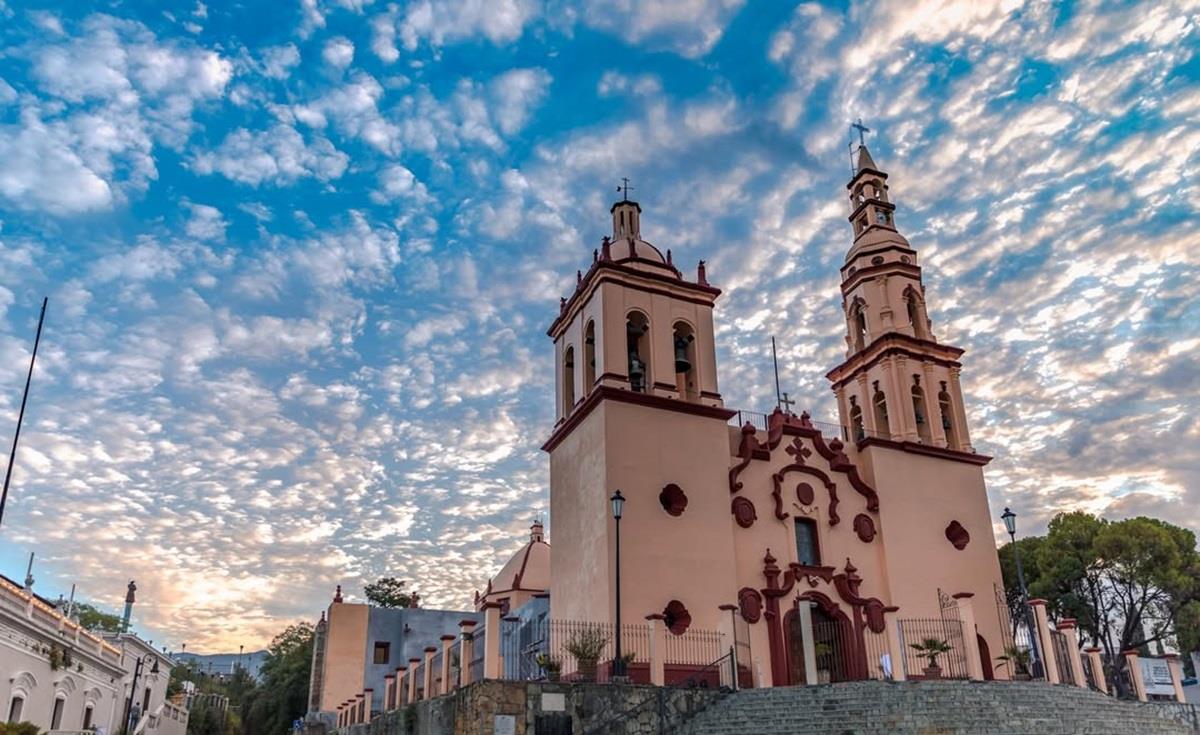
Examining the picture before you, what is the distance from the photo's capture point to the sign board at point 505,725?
46.1ft

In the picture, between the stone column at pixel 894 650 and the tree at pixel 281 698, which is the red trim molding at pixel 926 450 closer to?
the stone column at pixel 894 650

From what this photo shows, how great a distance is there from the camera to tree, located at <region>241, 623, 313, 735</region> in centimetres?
4169

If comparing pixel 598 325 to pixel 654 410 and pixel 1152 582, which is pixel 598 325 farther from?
pixel 1152 582

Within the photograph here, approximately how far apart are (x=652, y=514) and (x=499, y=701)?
7.19m

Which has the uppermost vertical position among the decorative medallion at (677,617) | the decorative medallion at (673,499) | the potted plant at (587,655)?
the decorative medallion at (673,499)

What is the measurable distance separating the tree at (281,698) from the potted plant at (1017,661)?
1244 inches

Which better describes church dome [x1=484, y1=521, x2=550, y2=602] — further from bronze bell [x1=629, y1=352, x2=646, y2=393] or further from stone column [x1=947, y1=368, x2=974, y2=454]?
stone column [x1=947, y1=368, x2=974, y2=454]

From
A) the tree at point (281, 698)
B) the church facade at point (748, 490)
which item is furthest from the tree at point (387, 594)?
the church facade at point (748, 490)

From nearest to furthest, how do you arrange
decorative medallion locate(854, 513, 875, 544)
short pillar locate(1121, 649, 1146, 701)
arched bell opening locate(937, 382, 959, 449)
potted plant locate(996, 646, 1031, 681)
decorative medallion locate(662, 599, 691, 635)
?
short pillar locate(1121, 649, 1146, 701) → decorative medallion locate(662, 599, 691, 635) → potted plant locate(996, 646, 1031, 681) → decorative medallion locate(854, 513, 875, 544) → arched bell opening locate(937, 382, 959, 449)

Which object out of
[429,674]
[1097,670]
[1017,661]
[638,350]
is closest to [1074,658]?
[1097,670]

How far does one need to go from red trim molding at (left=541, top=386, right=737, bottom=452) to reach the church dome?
11.6 meters

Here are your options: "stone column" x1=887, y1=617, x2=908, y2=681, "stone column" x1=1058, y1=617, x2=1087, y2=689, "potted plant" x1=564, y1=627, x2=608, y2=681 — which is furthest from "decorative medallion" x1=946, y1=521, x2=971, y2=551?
"potted plant" x1=564, y1=627, x2=608, y2=681

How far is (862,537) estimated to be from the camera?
23312mm

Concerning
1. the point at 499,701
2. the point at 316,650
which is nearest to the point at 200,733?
the point at 316,650
